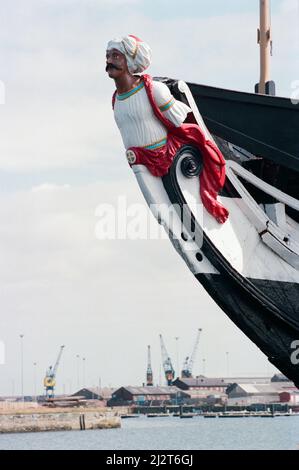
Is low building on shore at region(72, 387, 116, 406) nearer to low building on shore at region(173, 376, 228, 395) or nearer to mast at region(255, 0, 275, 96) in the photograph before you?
low building on shore at region(173, 376, 228, 395)

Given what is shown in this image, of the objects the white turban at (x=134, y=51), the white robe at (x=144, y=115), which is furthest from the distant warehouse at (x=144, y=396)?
the white turban at (x=134, y=51)

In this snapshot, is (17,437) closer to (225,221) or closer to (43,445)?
(43,445)

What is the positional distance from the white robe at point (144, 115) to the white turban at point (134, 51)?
22 centimetres

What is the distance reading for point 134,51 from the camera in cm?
1102

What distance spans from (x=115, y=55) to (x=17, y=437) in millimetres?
64383

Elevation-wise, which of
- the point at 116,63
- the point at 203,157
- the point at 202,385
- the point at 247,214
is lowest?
the point at 247,214

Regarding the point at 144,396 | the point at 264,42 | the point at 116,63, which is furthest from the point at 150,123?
the point at 144,396

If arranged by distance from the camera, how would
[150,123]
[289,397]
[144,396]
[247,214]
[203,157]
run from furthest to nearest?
[144,396], [289,397], [247,214], [203,157], [150,123]

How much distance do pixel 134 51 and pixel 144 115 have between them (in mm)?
676

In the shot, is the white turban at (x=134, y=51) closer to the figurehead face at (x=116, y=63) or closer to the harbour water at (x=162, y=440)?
the figurehead face at (x=116, y=63)

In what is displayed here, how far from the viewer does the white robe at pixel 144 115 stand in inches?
438

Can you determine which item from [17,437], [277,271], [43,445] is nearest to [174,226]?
[277,271]

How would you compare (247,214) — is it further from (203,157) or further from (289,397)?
(289,397)
